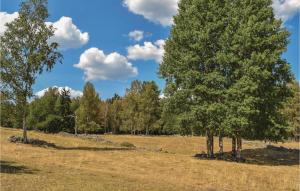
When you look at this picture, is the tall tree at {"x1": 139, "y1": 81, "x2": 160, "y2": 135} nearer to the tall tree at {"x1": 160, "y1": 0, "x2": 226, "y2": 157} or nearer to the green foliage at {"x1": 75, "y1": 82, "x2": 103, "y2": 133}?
the green foliage at {"x1": 75, "y1": 82, "x2": 103, "y2": 133}

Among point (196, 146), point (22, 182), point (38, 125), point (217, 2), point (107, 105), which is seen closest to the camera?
point (22, 182)

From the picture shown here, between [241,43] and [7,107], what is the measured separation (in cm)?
2929

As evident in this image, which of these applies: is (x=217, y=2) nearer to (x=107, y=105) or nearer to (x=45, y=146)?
(x=45, y=146)

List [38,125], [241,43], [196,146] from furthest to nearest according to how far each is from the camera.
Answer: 1. [38,125]
2. [196,146]
3. [241,43]

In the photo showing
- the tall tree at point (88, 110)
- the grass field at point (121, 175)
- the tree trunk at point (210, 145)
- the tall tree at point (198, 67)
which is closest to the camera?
the grass field at point (121, 175)

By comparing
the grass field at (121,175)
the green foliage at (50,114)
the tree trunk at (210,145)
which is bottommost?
the grass field at (121,175)

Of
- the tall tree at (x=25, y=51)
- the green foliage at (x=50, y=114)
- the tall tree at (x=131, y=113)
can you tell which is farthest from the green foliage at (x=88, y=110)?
the tall tree at (x=25, y=51)

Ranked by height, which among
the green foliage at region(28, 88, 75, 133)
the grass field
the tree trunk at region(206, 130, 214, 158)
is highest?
the green foliage at region(28, 88, 75, 133)

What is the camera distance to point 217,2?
44.3m

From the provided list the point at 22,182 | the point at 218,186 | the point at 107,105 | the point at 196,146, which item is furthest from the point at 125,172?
the point at 107,105

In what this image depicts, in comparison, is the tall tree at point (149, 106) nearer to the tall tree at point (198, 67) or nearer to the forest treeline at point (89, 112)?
the forest treeline at point (89, 112)

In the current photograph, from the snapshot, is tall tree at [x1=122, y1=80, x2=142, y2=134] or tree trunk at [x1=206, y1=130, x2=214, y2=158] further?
tall tree at [x1=122, y1=80, x2=142, y2=134]

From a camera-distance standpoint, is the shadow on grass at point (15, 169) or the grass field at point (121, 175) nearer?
the grass field at point (121, 175)

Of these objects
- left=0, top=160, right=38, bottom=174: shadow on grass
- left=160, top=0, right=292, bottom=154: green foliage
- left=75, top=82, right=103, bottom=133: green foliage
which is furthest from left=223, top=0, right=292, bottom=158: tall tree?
left=75, top=82, right=103, bottom=133: green foliage
